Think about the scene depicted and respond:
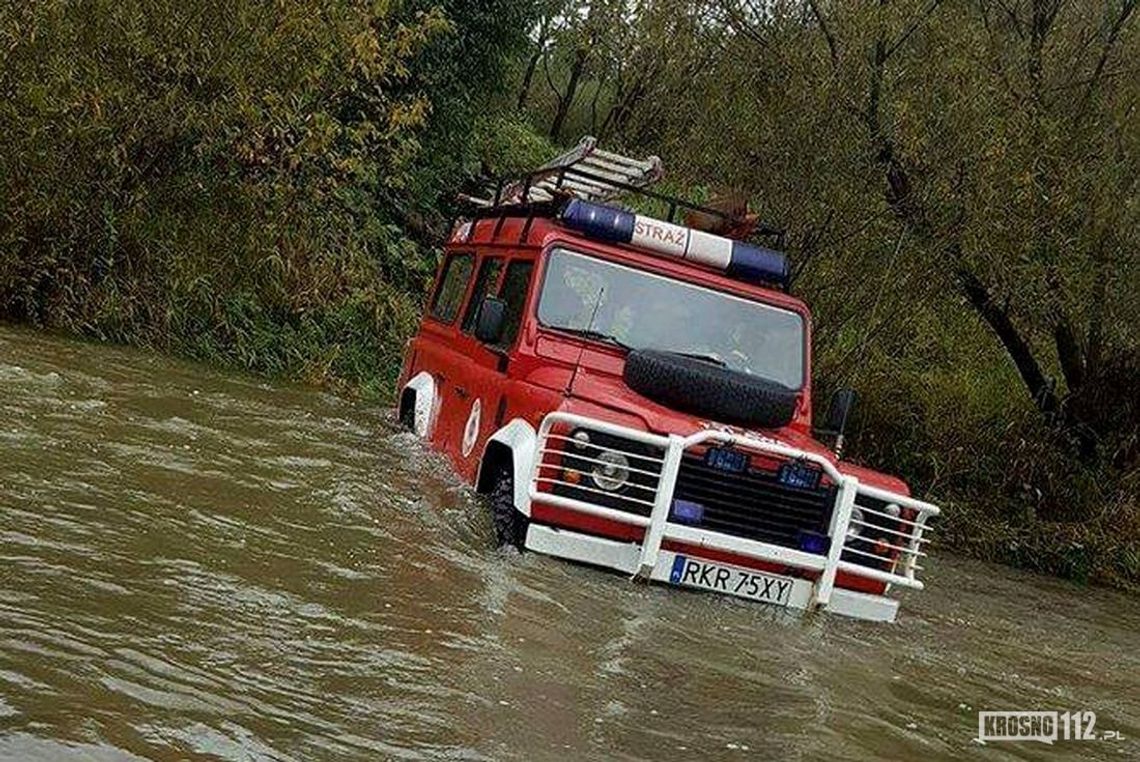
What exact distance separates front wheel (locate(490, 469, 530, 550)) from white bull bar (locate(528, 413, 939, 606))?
1.07ft

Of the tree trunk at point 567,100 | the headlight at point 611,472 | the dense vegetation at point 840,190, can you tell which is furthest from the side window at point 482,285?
the tree trunk at point 567,100

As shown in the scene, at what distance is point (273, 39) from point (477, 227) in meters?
4.10

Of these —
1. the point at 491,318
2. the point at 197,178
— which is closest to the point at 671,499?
the point at 491,318

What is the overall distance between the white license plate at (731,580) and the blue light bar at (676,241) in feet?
7.15

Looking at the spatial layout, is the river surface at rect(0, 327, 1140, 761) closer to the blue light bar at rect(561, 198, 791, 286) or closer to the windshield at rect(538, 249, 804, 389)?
the windshield at rect(538, 249, 804, 389)

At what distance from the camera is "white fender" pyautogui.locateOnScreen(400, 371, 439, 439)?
917 centimetres

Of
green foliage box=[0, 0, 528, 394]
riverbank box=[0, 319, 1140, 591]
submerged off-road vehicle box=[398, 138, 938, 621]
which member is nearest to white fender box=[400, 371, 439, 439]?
submerged off-road vehicle box=[398, 138, 938, 621]

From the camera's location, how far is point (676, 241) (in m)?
8.02

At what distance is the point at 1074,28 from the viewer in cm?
1333

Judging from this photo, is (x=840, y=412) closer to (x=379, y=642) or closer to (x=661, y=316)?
(x=661, y=316)

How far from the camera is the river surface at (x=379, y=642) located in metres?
3.72

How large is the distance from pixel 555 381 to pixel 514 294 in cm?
119

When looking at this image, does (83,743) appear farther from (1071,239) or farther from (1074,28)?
(1074,28)

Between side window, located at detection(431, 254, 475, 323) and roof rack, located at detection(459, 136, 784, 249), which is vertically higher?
roof rack, located at detection(459, 136, 784, 249)
